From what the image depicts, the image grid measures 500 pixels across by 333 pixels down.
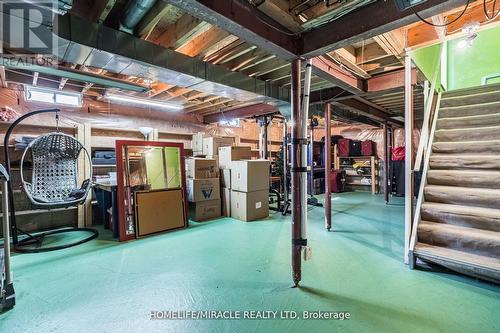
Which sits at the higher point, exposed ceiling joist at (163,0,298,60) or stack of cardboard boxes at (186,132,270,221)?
exposed ceiling joist at (163,0,298,60)

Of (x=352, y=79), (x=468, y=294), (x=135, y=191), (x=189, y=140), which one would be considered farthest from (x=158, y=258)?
(x=189, y=140)

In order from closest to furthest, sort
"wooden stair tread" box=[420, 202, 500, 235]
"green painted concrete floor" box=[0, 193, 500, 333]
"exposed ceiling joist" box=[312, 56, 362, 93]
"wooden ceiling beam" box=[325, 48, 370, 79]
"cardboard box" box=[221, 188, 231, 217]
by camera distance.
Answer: "green painted concrete floor" box=[0, 193, 500, 333] < "wooden stair tread" box=[420, 202, 500, 235] < "exposed ceiling joist" box=[312, 56, 362, 93] < "wooden ceiling beam" box=[325, 48, 370, 79] < "cardboard box" box=[221, 188, 231, 217]

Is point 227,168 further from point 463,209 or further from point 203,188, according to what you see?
point 463,209

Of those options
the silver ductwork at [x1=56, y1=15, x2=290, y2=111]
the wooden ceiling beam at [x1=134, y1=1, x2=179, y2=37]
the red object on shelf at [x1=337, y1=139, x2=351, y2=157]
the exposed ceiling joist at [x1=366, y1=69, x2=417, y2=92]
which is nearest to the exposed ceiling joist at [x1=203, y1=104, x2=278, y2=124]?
the silver ductwork at [x1=56, y1=15, x2=290, y2=111]

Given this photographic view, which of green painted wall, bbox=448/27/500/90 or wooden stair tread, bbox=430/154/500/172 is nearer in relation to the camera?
wooden stair tread, bbox=430/154/500/172

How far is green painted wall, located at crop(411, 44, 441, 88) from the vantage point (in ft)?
9.47

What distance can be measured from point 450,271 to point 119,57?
3.82 metres

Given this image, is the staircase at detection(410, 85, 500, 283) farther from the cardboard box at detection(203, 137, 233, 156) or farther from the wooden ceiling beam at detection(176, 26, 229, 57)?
the cardboard box at detection(203, 137, 233, 156)

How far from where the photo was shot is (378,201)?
6.18 m

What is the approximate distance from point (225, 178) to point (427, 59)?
148 inches

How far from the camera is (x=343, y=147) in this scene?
813 centimetres

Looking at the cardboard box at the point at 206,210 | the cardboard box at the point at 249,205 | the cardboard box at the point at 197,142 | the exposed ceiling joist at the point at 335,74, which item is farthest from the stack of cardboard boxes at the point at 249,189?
the exposed ceiling joist at the point at 335,74

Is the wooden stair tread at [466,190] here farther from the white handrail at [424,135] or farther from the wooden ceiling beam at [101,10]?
the wooden ceiling beam at [101,10]

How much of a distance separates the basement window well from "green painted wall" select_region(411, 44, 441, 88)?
17.2 ft
